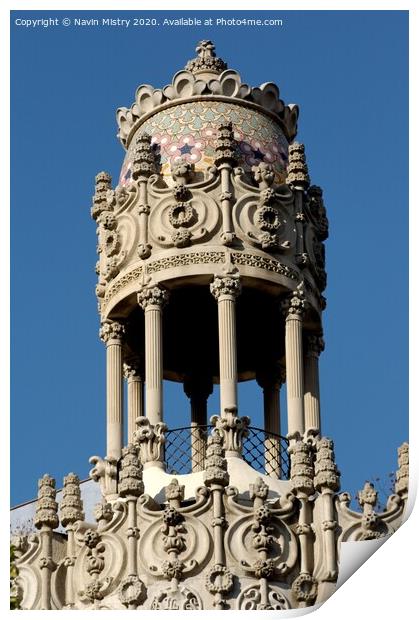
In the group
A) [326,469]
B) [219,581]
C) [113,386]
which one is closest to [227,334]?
[113,386]

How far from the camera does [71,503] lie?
169 ft

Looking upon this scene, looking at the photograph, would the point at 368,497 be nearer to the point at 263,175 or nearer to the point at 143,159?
the point at 263,175

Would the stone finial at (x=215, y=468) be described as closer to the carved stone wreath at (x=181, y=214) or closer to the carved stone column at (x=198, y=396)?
the carved stone wreath at (x=181, y=214)

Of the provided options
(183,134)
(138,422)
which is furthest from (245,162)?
(138,422)

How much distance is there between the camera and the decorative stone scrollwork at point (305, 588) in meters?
50.3

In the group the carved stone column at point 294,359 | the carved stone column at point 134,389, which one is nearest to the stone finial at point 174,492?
the carved stone column at point 294,359

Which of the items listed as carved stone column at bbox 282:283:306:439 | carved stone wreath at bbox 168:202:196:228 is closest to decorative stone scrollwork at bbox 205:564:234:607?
carved stone column at bbox 282:283:306:439

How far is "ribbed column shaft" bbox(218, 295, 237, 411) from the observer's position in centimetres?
5238

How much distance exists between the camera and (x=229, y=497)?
50969 mm

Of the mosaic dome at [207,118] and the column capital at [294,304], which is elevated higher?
the mosaic dome at [207,118]

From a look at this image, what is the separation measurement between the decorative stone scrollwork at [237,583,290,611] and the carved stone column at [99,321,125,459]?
398cm

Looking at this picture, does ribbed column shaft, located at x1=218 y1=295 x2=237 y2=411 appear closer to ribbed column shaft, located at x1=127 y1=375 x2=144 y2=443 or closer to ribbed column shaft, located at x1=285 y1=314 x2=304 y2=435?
ribbed column shaft, located at x1=285 y1=314 x2=304 y2=435

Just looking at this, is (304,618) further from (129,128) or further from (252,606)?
(129,128)
